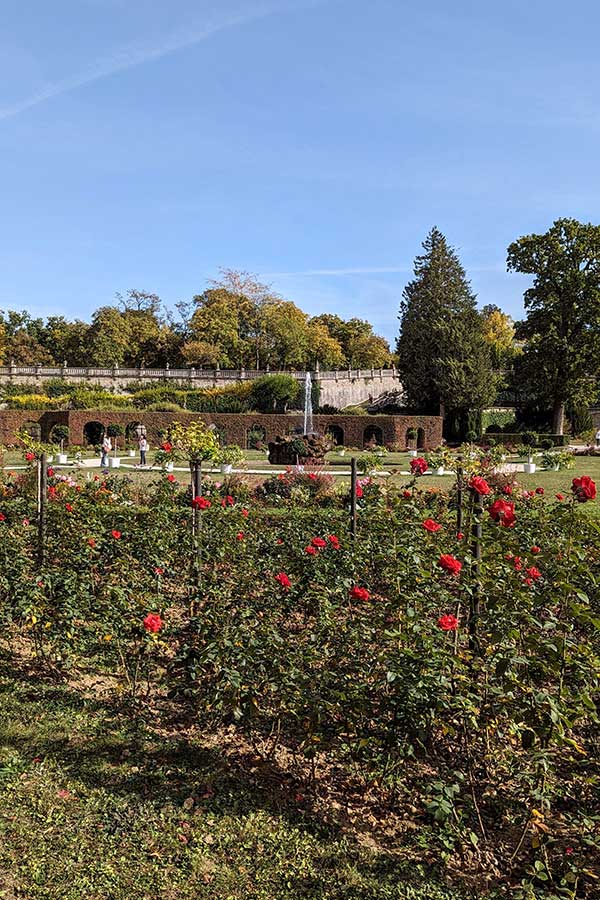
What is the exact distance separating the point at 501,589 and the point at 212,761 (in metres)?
1.78

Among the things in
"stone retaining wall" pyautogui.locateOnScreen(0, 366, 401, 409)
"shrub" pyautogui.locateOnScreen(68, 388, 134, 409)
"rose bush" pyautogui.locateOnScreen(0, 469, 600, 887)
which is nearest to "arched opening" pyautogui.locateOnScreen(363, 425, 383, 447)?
A: "shrub" pyautogui.locateOnScreen(68, 388, 134, 409)

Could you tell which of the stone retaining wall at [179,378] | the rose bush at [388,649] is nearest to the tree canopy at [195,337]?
the stone retaining wall at [179,378]

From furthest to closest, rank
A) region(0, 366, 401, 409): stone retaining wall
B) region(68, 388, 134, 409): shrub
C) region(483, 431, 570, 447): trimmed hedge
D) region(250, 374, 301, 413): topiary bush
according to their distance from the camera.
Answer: region(0, 366, 401, 409): stone retaining wall, region(250, 374, 301, 413): topiary bush, region(68, 388, 134, 409): shrub, region(483, 431, 570, 447): trimmed hedge

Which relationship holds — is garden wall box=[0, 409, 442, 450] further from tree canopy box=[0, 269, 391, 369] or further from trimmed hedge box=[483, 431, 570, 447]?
tree canopy box=[0, 269, 391, 369]

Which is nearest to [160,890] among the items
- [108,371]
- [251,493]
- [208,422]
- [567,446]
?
[251,493]

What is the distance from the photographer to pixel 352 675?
150 inches

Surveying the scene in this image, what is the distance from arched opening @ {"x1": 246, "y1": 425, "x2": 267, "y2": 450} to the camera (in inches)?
1368

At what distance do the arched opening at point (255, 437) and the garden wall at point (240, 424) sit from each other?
0.10 m

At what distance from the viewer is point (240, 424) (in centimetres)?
3512

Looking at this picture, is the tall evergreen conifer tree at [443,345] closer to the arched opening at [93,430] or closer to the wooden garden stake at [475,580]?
the arched opening at [93,430]

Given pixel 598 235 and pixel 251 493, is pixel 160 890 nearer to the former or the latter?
pixel 251 493

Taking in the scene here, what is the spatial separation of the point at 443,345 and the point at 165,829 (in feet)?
127

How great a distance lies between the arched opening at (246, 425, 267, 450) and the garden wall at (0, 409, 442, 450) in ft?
0.32

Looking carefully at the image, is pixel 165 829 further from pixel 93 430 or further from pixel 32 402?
pixel 32 402
